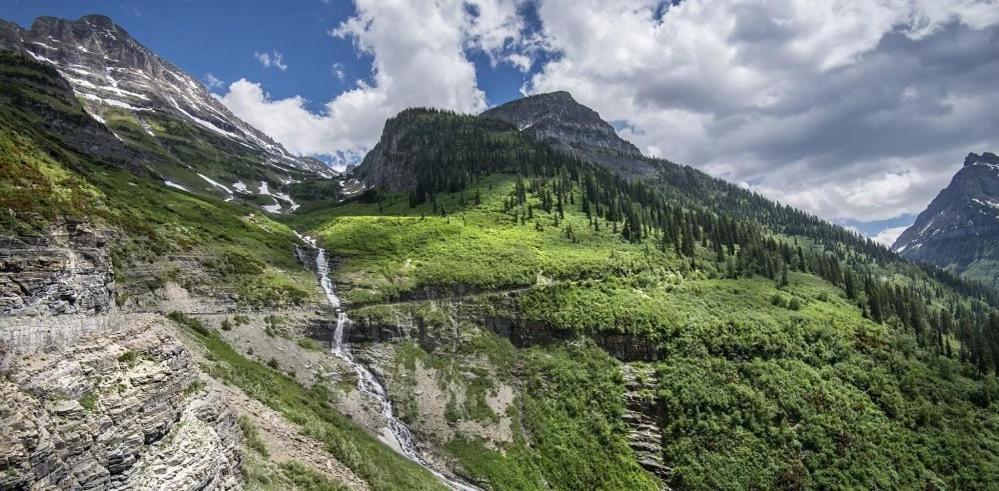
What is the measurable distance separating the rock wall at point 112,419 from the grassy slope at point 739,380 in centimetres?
3347

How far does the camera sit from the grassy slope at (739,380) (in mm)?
50219

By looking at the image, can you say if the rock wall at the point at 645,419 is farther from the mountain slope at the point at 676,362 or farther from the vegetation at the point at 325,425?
the vegetation at the point at 325,425

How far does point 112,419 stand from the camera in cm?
1592

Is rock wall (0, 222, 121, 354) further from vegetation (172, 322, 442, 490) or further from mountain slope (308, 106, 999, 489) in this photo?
mountain slope (308, 106, 999, 489)

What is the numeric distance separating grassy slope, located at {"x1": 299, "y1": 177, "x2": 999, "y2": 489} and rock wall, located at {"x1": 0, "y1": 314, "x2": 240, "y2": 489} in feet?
110

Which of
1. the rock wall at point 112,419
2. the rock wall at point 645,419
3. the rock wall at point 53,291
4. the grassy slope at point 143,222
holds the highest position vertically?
the grassy slope at point 143,222

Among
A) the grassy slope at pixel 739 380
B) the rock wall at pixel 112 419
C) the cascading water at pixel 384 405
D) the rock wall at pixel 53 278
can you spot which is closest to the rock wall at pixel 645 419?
the grassy slope at pixel 739 380

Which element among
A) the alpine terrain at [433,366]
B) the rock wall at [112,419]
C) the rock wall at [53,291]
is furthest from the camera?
the alpine terrain at [433,366]

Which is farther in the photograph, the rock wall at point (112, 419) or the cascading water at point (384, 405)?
the cascading water at point (384, 405)

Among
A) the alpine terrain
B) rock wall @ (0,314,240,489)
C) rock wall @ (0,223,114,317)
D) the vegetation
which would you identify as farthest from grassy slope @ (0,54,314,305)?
rock wall @ (0,314,240,489)

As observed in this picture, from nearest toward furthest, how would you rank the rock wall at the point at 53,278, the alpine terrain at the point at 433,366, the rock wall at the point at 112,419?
the rock wall at the point at 112,419
the alpine terrain at the point at 433,366
the rock wall at the point at 53,278

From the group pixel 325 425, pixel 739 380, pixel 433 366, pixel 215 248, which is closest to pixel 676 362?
pixel 739 380

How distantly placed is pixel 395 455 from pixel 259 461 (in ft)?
68.0

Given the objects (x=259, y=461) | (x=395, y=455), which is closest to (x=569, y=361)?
(x=395, y=455)
